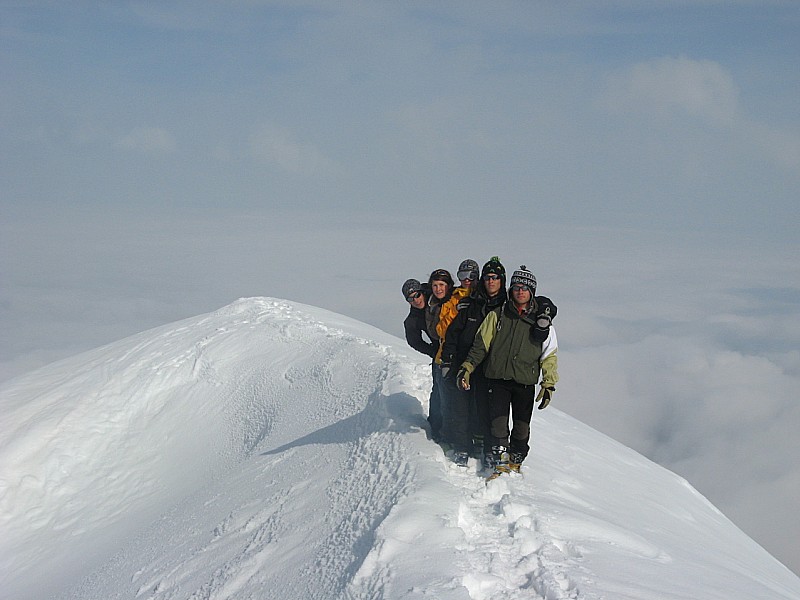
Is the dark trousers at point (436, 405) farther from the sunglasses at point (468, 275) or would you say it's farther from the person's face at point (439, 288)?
the sunglasses at point (468, 275)

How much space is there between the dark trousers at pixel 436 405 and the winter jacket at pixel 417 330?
0.19 metres

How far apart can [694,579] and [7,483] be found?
1010 centimetres

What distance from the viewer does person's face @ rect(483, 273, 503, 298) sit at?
6.60 m

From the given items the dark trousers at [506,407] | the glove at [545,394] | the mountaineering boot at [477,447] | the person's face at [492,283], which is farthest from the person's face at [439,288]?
the mountaineering boot at [477,447]

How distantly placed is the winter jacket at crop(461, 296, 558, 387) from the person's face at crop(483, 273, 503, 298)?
0.18 metres

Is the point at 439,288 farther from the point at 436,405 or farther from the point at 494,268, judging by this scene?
the point at 436,405

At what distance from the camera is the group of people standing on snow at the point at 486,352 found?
655cm

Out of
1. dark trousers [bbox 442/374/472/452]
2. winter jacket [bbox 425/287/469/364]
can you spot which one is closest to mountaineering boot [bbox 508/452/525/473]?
dark trousers [bbox 442/374/472/452]

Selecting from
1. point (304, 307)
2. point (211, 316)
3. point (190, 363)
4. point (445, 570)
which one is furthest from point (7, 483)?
point (445, 570)

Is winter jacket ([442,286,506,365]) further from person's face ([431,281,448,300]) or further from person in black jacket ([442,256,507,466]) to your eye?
person's face ([431,281,448,300])

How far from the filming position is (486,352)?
666 cm

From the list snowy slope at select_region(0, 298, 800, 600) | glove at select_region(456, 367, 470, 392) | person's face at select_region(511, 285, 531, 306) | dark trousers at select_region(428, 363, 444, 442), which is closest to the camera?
snowy slope at select_region(0, 298, 800, 600)

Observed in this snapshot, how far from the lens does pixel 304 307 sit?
49.7 ft

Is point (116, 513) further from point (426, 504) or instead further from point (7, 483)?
point (426, 504)
